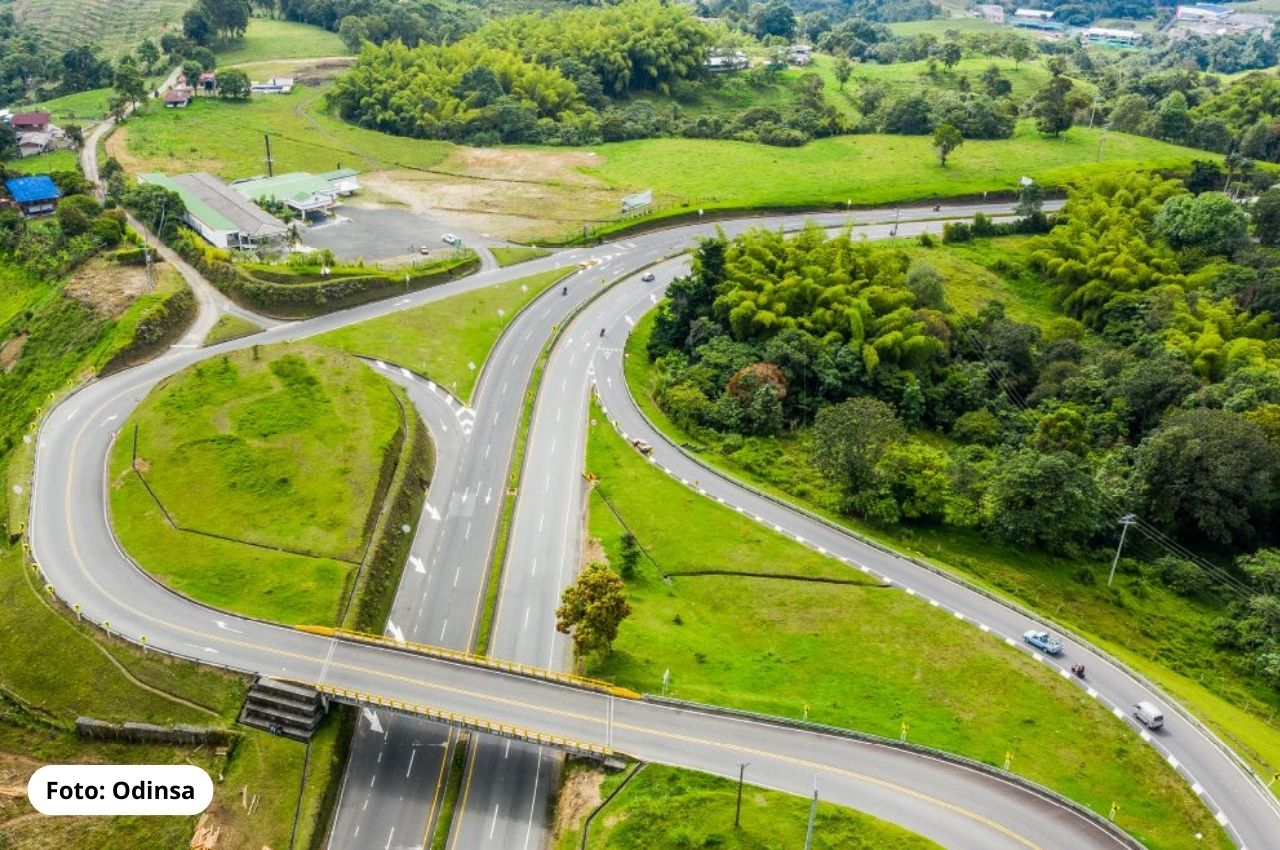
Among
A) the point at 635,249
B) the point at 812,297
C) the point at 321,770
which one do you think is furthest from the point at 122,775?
the point at 635,249

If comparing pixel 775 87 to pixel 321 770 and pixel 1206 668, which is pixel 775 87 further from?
pixel 321 770

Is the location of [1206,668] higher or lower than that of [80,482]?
lower

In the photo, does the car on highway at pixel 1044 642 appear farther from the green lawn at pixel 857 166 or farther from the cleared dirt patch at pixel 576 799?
the green lawn at pixel 857 166

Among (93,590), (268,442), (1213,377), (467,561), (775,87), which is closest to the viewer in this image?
(93,590)

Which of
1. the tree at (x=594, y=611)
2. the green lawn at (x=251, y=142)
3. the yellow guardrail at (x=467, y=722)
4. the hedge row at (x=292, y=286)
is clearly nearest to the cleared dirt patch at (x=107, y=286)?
the hedge row at (x=292, y=286)

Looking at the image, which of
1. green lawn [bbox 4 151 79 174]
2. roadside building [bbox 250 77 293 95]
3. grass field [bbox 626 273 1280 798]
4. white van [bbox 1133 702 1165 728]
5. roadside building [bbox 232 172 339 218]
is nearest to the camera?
white van [bbox 1133 702 1165 728]

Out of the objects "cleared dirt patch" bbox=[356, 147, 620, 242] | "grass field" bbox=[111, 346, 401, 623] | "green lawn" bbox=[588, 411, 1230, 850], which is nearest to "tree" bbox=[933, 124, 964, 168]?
"cleared dirt patch" bbox=[356, 147, 620, 242]

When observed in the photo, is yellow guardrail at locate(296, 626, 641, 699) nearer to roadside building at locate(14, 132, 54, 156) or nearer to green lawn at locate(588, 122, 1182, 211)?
green lawn at locate(588, 122, 1182, 211)
